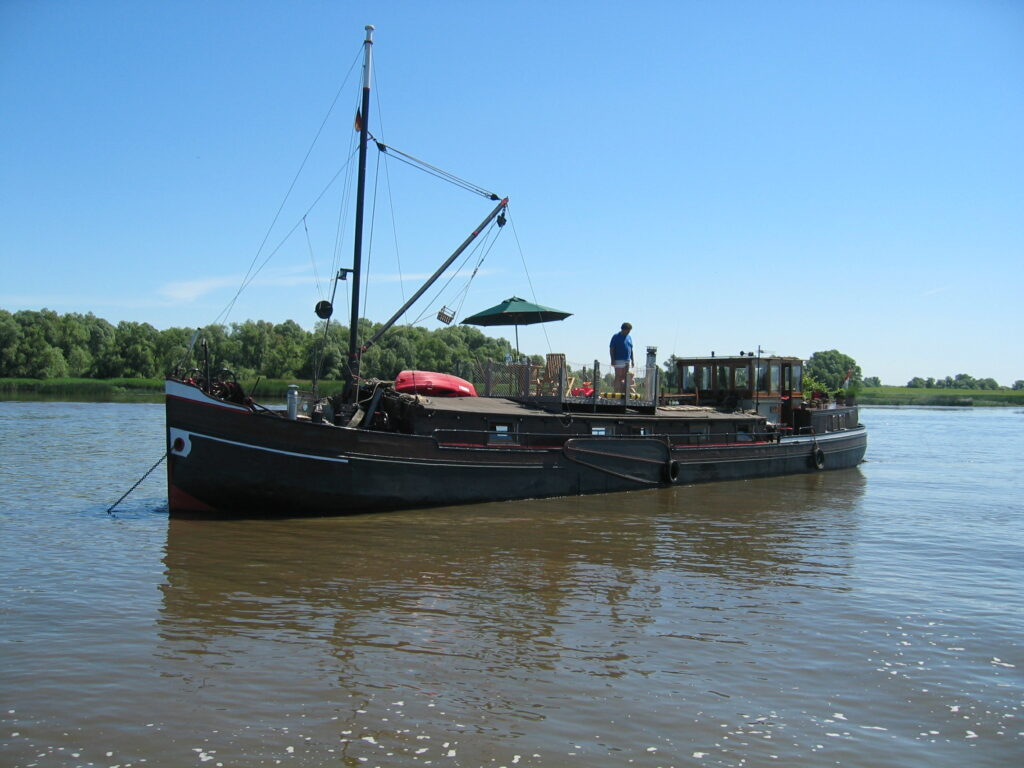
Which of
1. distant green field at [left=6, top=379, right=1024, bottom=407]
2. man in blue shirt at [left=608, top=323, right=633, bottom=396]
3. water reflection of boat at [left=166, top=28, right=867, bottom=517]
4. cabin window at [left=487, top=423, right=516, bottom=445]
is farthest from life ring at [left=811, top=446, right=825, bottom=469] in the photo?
distant green field at [left=6, top=379, right=1024, bottom=407]

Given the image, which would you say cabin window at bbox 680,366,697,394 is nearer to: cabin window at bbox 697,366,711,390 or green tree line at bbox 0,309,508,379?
cabin window at bbox 697,366,711,390

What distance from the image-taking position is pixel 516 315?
20.2 metres

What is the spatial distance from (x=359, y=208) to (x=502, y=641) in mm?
10851

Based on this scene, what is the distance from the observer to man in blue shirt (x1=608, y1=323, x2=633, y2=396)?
1982 centimetres

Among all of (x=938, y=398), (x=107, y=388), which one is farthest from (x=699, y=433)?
(x=938, y=398)

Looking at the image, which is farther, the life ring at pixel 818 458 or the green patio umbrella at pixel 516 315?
the life ring at pixel 818 458

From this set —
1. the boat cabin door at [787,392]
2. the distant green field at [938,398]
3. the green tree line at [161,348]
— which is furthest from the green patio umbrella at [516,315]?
the distant green field at [938,398]

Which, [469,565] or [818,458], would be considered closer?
[469,565]

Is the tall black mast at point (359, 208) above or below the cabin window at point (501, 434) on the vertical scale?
above

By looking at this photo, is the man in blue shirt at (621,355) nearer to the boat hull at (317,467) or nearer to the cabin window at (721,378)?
the boat hull at (317,467)

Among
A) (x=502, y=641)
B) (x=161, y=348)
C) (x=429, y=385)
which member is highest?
(x=161, y=348)

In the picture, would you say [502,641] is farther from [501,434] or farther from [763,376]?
[763,376]

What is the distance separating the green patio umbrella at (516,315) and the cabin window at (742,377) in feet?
22.4

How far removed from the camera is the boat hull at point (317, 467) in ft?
44.8
